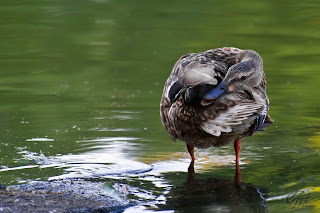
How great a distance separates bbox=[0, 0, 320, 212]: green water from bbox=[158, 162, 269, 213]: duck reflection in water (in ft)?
0.08

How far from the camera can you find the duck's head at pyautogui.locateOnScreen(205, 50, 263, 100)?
5578 millimetres

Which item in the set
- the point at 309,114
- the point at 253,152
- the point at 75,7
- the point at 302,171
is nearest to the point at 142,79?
the point at 309,114

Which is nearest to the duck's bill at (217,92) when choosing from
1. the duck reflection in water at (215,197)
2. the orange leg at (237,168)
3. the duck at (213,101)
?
the duck at (213,101)

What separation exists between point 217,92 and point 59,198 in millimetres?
1523

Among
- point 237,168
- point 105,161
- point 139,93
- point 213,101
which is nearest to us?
point 213,101

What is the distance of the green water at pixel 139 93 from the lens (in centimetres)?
635

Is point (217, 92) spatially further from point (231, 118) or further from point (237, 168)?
point (237, 168)

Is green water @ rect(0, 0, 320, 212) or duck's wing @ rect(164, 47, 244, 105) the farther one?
green water @ rect(0, 0, 320, 212)

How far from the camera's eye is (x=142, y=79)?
1098cm

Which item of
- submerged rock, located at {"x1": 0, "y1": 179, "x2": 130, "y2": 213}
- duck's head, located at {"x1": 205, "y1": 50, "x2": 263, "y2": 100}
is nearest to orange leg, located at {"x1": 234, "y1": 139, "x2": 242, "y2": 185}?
duck's head, located at {"x1": 205, "y1": 50, "x2": 263, "y2": 100}

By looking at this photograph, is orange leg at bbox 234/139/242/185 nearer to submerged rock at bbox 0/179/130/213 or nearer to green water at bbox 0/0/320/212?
green water at bbox 0/0/320/212

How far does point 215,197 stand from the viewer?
19.0ft

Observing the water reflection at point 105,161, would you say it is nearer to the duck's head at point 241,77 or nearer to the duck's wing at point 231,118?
the duck's wing at point 231,118

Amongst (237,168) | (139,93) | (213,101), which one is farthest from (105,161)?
(139,93)
